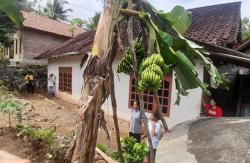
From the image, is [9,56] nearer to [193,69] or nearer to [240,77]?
[240,77]

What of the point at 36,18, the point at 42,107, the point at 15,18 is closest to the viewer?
the point at 15,18

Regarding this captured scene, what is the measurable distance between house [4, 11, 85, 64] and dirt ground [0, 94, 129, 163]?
7435 millimetres

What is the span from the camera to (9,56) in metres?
25.6

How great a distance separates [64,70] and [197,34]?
9068 mm

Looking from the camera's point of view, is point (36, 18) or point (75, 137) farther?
point (36, 18)

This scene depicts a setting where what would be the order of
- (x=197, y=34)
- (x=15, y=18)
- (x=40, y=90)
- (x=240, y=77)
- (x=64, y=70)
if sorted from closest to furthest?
(x=15, y=18), (x=240, y=77), (x=197, y=34), (x=64, y=70), (x=40, y=90)

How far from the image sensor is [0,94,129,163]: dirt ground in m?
7.24

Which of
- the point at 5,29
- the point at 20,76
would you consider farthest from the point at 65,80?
the point at 5,29

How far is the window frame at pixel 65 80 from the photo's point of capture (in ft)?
53.1

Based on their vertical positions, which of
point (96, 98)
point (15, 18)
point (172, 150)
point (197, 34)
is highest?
→ point (197, 34)

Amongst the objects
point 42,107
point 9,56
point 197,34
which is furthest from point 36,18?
point 197,34

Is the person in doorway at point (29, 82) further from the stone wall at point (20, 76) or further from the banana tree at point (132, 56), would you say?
the banana tree at point (132, 56)

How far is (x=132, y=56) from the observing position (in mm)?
2518

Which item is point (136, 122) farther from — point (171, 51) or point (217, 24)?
point (171, 51)
